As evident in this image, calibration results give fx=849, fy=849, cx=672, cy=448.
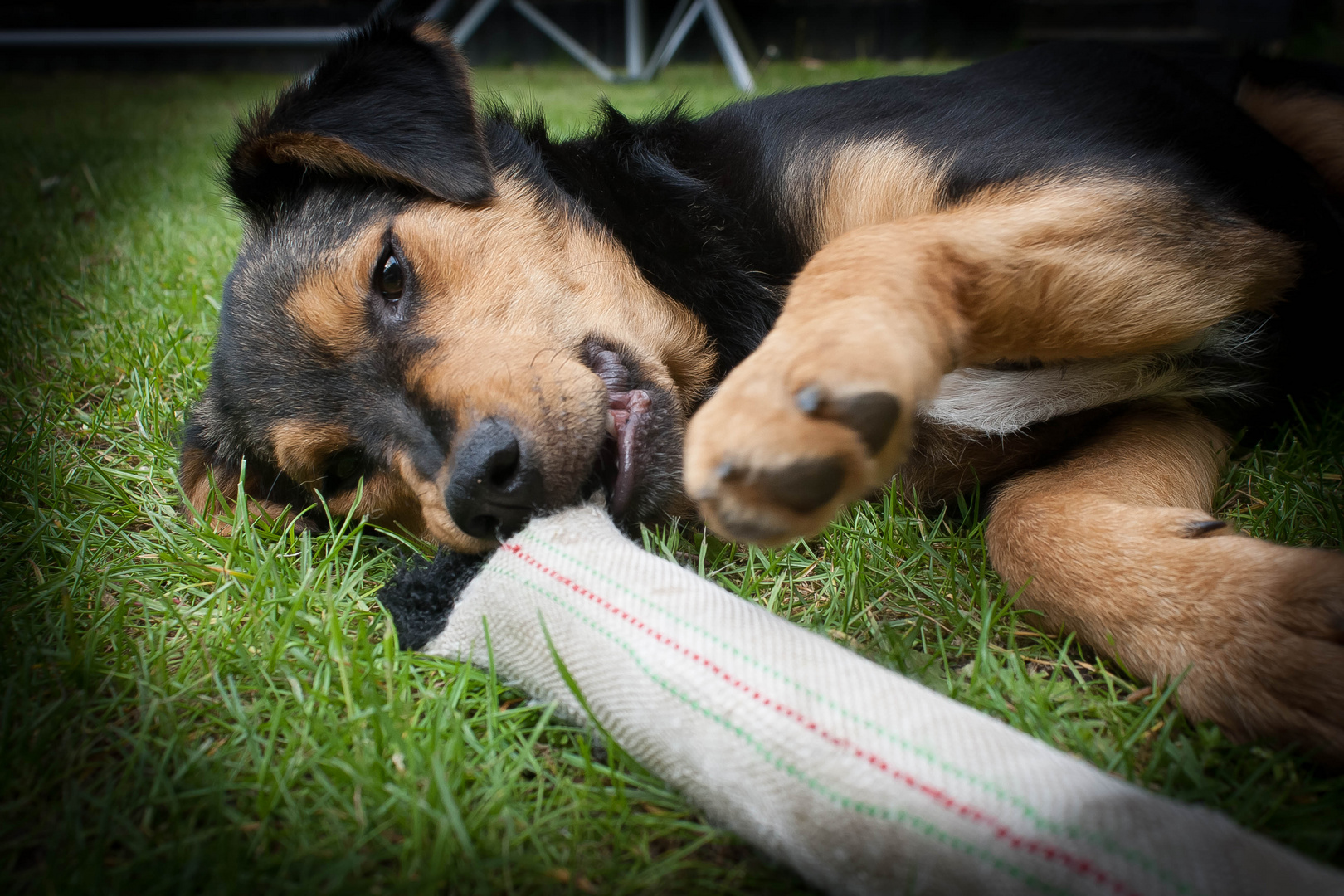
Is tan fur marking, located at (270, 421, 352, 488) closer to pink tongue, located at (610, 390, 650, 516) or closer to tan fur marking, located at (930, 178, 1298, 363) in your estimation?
pink tongue, located at (610, 390, 650, 516)

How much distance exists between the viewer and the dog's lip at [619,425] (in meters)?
2.15

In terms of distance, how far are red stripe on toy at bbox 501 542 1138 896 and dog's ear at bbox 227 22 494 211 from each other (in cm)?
151

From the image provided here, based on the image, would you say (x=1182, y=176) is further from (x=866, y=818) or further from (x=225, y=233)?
(x=225, y=233)

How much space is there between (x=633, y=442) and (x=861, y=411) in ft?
2.83

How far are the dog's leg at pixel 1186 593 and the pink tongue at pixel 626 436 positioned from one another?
0.91 meters

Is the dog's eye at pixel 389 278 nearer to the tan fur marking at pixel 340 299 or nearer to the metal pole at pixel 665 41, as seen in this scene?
the tan fur marking at pixel 340 299

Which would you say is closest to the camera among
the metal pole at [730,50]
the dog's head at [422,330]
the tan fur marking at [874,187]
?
the dog's head at [422,330]

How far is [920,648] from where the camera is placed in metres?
1.83

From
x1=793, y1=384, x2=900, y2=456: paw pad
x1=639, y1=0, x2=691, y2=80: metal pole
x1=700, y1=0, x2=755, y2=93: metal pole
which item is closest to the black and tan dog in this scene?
x1=793, y1=384, x2=900, y2=456: paw pad

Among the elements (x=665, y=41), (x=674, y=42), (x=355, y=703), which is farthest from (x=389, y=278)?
(x=665, y=41)

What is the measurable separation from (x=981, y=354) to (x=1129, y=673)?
0.74 metres

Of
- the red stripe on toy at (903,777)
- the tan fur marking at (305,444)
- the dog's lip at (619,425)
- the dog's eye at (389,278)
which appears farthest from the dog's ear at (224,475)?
the red stripe on toy at (903,777)

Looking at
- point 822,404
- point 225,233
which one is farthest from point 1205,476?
point 225,233

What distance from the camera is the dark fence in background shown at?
13.3m
